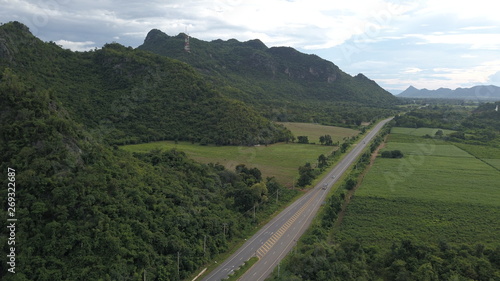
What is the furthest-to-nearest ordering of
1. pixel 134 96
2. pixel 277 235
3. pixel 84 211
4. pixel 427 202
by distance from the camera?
pixel 134 96 < pixel 427 202 < pixel 277 235 < pixel 84 211

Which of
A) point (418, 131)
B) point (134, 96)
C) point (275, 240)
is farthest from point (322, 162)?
point (418, 131)

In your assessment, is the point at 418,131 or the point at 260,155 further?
the point at 418,131

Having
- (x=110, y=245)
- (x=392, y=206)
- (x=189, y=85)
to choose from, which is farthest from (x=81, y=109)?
(x=392, y=206)

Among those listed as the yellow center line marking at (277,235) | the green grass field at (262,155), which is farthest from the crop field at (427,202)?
the green grass field at (262,155)

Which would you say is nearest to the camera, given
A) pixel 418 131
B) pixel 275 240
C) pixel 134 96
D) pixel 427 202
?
pixel 275 240

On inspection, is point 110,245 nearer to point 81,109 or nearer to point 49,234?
point 49,234

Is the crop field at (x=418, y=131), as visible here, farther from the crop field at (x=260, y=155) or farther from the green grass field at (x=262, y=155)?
the crop field at (x=260, y=155)

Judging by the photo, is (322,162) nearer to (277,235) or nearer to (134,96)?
(277,235)
